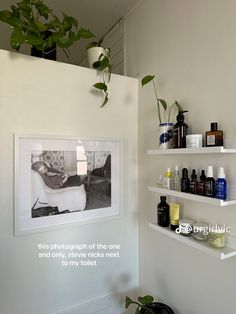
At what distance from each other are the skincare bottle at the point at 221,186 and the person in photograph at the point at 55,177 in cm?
78

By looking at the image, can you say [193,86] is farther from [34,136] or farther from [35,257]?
[35,257]

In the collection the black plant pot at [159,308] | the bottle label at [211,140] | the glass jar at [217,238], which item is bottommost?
the black plant pot at [159,308]

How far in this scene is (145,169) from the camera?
5.12 feet

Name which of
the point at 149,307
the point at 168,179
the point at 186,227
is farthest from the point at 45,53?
the point at 149,307

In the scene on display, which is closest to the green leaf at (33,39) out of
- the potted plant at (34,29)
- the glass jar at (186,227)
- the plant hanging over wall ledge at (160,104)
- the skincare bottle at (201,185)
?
the potted plant at (34,29)

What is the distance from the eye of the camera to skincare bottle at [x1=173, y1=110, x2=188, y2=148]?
1.17 meters

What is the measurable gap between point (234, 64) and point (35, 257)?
141cm

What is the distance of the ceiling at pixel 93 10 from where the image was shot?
63.3 inches

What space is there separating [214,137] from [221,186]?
0.71ft

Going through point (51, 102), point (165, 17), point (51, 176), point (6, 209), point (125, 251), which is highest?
point (165, 17)

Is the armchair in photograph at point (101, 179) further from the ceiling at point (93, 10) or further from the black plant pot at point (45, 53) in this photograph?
the ceiling at point (93, 10)

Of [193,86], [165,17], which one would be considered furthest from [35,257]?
[165,17]

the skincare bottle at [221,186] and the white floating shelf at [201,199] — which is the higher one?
the skincare bottle at [221,186]

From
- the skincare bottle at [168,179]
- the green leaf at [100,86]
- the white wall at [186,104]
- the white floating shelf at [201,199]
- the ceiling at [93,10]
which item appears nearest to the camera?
the white floating shelf at [201,199]
